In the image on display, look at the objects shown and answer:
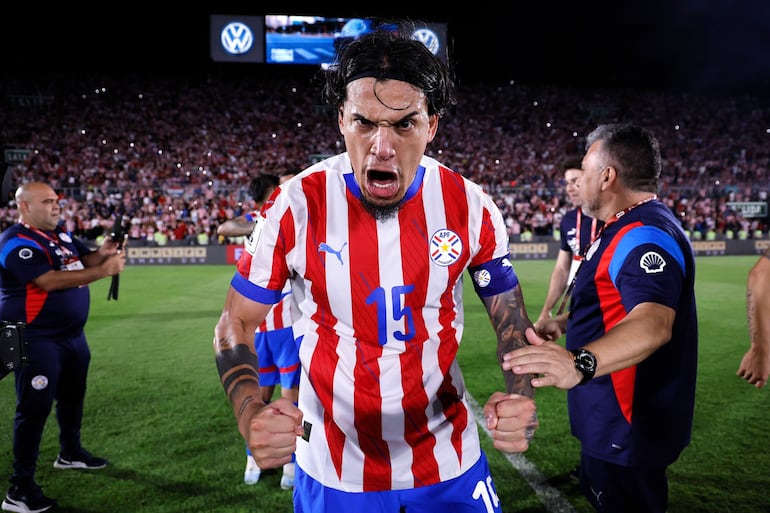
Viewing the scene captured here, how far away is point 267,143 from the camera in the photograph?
33625 mm

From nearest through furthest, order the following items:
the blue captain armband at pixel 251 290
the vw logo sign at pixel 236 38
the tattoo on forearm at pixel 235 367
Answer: the tattoo on forearm at pixel 235 367, the blue captain armband at pixel 251 290, the vw logo sign at pixel 236 38

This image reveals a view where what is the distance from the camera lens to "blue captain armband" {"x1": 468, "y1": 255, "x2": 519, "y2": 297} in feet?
7.25

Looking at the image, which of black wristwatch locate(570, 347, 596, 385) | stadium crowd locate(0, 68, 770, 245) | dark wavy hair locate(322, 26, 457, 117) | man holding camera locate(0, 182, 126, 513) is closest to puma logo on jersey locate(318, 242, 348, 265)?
dark wavy hair locate(322, 26, 457, 117)

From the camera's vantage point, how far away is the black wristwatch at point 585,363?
73.7 inches

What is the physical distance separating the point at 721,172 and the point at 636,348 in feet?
126

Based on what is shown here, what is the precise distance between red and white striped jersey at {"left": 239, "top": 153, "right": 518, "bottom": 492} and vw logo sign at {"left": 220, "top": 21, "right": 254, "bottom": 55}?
37.1 metres

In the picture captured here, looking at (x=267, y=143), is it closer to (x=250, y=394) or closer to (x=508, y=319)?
(x=508, y=319)

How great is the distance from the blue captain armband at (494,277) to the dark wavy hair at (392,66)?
67 cm

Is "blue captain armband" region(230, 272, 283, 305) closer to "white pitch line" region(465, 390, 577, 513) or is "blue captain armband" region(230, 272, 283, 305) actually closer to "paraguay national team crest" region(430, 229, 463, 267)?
"paraguay national team crest" region(430, 229, 463, 267)

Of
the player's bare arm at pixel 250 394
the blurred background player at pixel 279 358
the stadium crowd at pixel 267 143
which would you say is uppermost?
the stadium crowd at pixel 267 143

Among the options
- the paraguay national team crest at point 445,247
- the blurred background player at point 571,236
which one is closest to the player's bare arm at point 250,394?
the paraguay national team crest at point 445,247

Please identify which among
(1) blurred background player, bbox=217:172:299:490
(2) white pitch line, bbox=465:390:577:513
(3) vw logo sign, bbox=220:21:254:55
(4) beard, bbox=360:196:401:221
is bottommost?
(2) white pitch line, bbox=465:390:577:513

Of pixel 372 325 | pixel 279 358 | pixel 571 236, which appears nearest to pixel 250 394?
pixel 372 325

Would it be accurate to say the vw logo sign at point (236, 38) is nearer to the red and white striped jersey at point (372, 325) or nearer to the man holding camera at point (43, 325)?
the man holding camera at point (43, 325)
